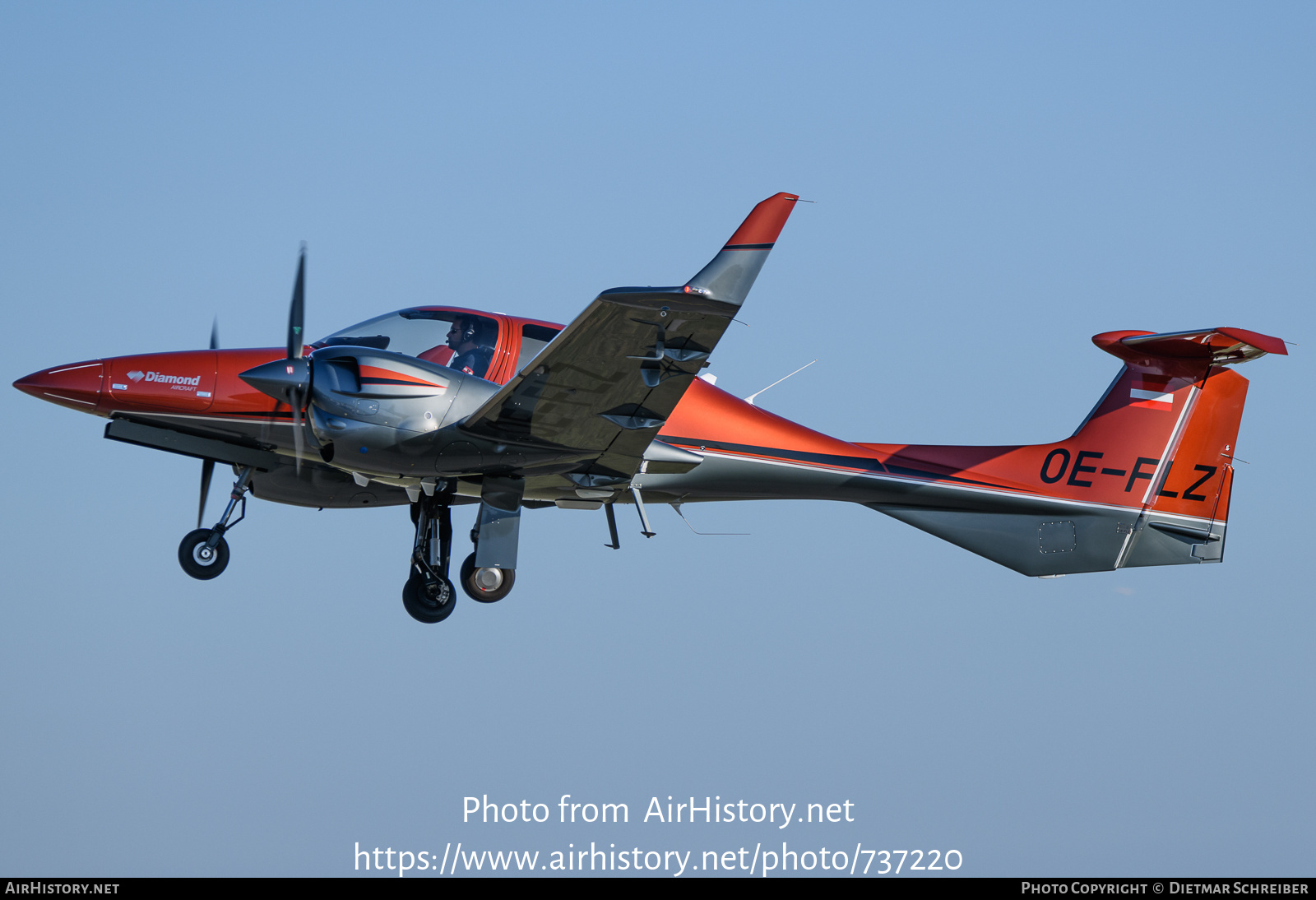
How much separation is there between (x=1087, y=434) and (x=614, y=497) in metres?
6.09

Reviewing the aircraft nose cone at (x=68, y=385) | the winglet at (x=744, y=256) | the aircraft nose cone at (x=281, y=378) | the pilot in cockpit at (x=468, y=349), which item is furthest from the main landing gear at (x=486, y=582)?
the winglet at (x=744, y=256)

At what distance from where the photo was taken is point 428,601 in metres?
15.7

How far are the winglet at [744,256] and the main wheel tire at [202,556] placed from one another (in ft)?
23.0

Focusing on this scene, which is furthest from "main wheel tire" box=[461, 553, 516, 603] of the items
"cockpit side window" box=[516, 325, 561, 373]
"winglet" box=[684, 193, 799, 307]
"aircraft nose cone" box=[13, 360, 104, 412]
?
"winglet" box=[684, 193, 799, 307]

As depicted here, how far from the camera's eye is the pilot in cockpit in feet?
48.5

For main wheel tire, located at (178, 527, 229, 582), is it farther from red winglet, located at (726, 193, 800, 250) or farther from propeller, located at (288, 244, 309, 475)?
red winglet, located at (726, 193, 800, 250)

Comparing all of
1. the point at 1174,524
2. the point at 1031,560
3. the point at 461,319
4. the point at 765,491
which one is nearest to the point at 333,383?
the point at 461,319

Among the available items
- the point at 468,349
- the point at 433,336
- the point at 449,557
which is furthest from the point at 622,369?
the point at 449,557

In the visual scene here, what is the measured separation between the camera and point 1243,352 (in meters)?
16.2

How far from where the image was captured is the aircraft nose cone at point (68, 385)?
1479 cm

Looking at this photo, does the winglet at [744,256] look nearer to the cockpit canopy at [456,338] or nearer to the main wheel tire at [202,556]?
the cockpit canopy at [456,338]

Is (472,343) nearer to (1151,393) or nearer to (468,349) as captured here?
(468,349)

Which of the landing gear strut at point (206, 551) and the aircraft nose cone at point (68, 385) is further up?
the aircraft nose cone at point (68, 385)

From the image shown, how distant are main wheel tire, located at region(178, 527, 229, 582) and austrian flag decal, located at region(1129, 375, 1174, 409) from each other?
36.4 ft
